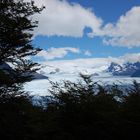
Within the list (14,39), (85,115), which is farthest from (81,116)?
(14,39)

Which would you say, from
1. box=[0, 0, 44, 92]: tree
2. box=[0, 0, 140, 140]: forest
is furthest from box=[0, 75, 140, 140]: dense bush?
box=[0, 0, 44, 92]: tree

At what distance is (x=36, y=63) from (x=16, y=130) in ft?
45.8

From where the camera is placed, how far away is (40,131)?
11234 millimetres

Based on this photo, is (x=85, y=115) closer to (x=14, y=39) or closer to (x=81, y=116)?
(x=81, y=116)

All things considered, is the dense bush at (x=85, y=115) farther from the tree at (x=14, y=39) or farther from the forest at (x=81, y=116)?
the tree at (x=14, y=39)

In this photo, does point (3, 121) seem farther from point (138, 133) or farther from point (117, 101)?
point (138, 133)

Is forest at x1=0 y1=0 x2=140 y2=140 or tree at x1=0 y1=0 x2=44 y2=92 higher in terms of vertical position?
tree at x1=0 y1=0 x2=44 y2=92

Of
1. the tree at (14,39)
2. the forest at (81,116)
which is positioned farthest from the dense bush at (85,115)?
the tree at (14,39)

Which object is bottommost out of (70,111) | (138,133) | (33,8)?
(138,133)

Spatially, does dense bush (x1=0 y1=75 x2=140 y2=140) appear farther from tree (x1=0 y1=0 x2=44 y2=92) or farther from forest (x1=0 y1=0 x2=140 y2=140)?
tree (x1=0 y1=0 x2=44 y2=92)

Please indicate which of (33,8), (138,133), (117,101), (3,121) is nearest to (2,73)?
(33,8)

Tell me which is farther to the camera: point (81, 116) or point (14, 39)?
point (14, 39)

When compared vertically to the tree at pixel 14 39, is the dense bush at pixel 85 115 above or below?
below

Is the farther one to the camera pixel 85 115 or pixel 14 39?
pixel 14 39
